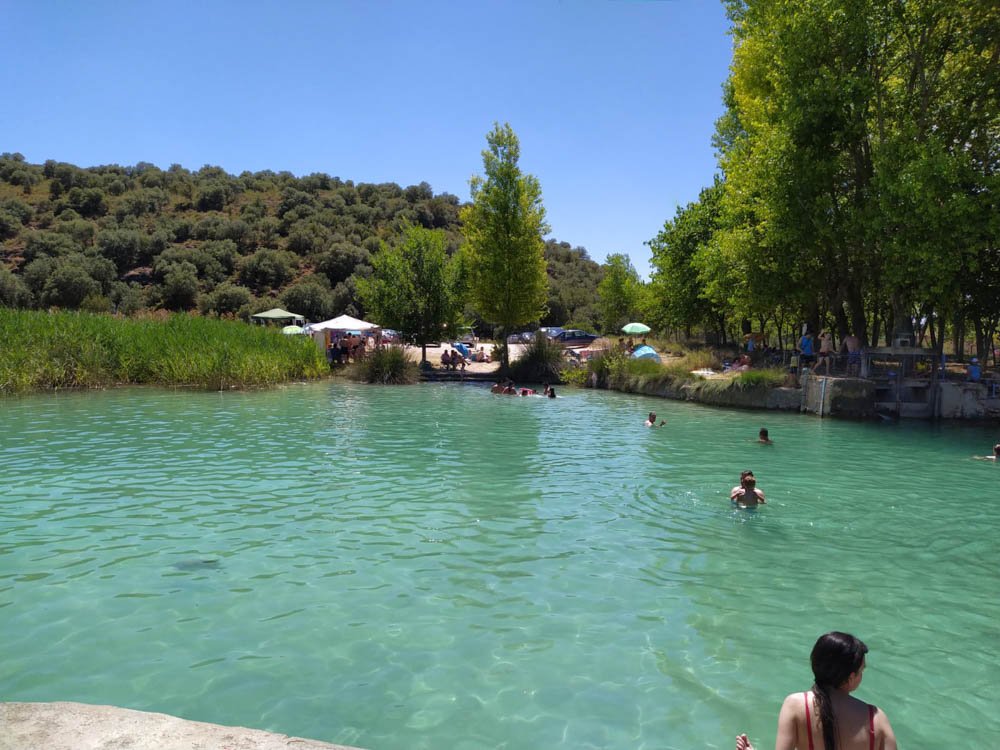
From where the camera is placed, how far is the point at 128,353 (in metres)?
25.2

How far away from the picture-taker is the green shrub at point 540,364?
32.5m

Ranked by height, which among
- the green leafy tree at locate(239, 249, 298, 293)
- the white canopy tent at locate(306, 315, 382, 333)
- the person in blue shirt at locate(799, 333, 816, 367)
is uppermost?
the green leafy tree at locate(239, 249, 298, 293)

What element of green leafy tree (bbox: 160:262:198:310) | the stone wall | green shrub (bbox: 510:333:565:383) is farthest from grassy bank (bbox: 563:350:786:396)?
green leafy tree (bbox: 160:262:198:310)

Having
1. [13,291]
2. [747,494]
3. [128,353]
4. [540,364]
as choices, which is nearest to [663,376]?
[540,364]

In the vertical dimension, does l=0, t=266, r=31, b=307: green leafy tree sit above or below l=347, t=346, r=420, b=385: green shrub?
above

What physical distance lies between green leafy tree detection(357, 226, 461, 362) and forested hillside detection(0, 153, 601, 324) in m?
8.26

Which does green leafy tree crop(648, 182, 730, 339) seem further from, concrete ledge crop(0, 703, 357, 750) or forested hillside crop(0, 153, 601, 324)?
concrete ledge crop(0, 703, 357, 750)

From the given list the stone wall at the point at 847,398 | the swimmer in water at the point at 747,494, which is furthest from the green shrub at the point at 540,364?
the swimmer in water at the point at 747,494

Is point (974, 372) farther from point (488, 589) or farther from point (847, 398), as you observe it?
point (488, 589)

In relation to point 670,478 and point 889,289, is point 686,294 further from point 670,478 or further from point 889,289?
point 670,478

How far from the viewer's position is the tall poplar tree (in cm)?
3400

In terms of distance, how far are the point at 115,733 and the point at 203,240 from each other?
69.9 meters

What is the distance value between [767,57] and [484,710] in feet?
85.2

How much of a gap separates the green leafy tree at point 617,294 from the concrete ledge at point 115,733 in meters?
54.5
